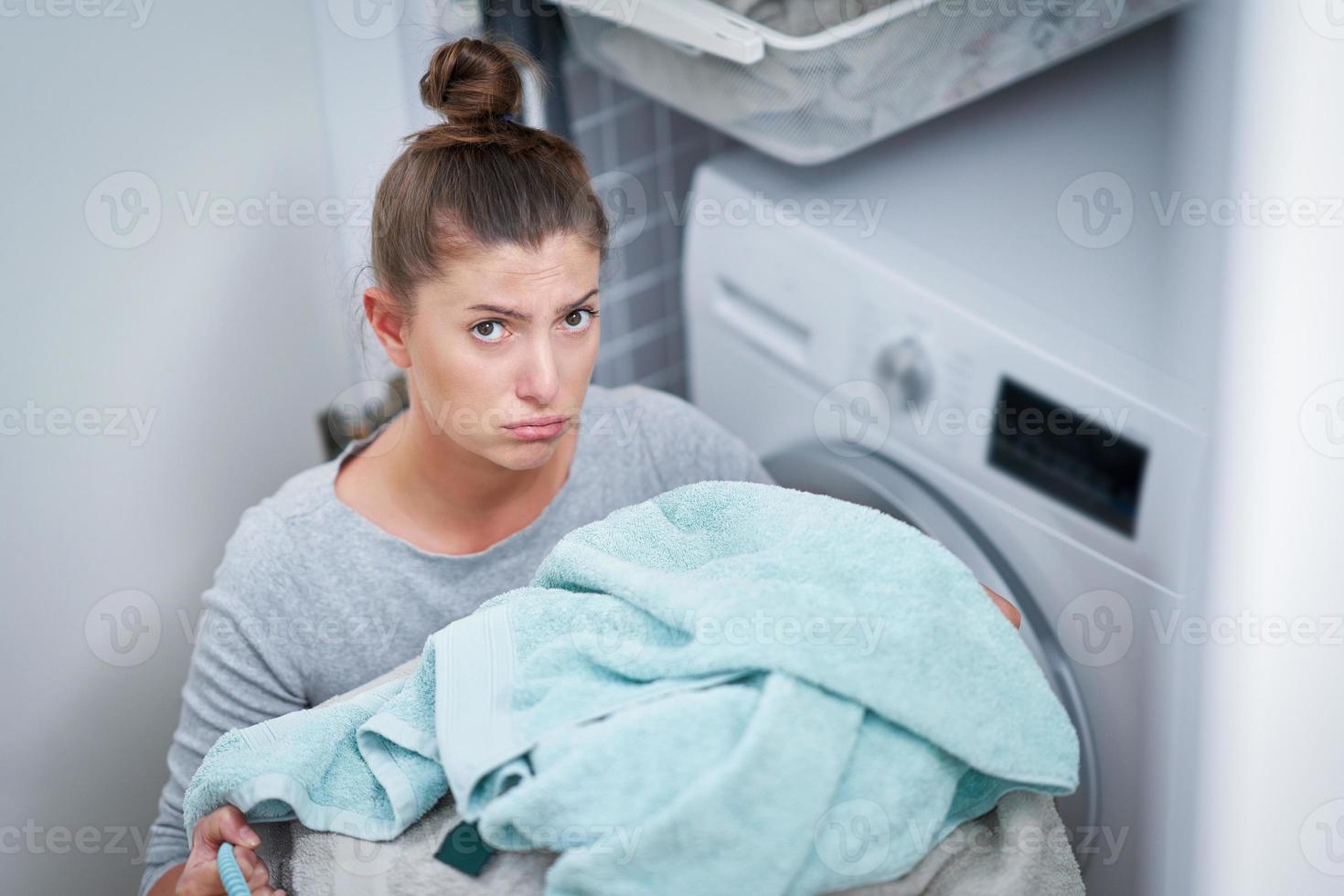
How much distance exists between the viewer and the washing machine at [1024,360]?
1141 millimetres

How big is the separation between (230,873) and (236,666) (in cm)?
31

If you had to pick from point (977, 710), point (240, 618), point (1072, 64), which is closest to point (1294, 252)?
point (977, 710)

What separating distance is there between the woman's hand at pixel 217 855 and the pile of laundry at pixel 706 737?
0.02 meters

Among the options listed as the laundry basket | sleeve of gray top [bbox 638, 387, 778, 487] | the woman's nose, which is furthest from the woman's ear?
the laundry basket

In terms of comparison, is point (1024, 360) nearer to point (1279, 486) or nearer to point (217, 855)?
point (1279, 486)

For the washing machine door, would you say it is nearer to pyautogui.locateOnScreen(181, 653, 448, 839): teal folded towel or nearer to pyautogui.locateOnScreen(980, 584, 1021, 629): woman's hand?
pyautogui.locateOnScreen(980, 584, 1021, 629): woman's hand

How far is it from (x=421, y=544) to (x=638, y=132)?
82cm

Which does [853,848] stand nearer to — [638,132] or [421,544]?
[421,544]

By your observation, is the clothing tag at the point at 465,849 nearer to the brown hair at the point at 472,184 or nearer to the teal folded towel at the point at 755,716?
the teal folded towel at the point at 755,716

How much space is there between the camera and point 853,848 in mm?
683

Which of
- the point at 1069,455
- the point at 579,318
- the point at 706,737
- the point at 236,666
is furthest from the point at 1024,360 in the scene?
the point at 236,666

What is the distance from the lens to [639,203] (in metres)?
1.77

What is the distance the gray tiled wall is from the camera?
1665 millimetres

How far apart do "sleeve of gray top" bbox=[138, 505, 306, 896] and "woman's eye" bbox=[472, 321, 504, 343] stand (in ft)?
0.88
